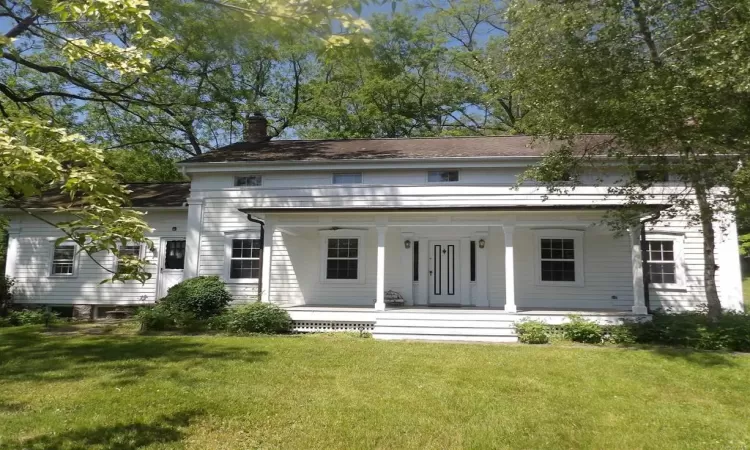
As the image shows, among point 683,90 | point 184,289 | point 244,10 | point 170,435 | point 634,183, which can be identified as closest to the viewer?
point 244,10

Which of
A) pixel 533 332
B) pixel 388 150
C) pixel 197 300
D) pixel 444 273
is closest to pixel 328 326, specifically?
pixel 197 300

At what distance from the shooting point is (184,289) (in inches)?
523

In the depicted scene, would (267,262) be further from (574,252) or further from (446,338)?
(574,252)

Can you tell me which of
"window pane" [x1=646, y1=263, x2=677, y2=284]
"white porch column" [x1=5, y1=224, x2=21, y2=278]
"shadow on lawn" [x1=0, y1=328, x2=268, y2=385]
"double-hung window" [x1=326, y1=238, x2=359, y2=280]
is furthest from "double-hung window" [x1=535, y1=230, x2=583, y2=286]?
"white porch column" [x1=5, y1=224, x2=21, y2=278]

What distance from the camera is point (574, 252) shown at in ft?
46.7

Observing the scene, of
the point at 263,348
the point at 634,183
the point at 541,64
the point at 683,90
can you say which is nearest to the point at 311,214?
the point at 263,348

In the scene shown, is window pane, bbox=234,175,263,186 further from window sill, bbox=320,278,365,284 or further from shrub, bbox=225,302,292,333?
shrub, bbox=225,302,292,333

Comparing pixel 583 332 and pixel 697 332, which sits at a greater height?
pixel 697 332

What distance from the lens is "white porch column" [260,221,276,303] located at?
13.6 m

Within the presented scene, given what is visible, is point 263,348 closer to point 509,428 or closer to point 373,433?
point 373,433

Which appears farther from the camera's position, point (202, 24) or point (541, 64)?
point (202, 24)

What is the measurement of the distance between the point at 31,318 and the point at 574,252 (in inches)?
646

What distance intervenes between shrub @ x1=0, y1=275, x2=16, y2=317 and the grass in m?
7.12

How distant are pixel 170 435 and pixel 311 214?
8.96m
